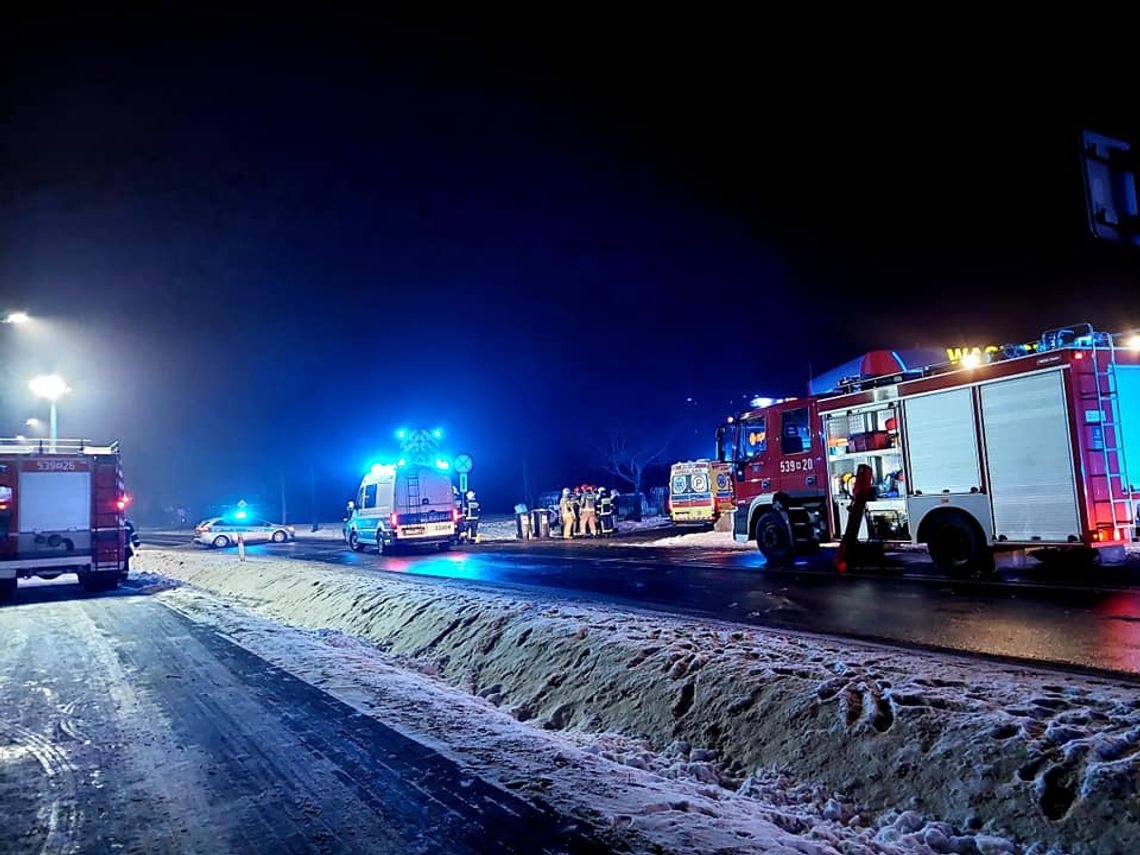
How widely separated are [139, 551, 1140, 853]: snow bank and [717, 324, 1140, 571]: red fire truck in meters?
6.14

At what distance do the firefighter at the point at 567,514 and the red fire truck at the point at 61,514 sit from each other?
Result: 17.8 m

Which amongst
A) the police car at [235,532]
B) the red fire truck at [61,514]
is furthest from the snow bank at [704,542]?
the police car at [235,532]

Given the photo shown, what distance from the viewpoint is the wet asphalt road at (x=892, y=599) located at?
7.52 metres

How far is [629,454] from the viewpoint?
50.1m

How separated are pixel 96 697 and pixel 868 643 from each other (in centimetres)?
765

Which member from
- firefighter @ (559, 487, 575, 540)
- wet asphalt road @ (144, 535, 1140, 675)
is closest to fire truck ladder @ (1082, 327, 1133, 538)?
wet asphalt road @ (144, 535, 1140, 675)

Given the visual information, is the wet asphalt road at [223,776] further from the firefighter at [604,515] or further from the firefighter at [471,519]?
the firefighter at [604,515]

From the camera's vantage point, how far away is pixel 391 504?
80.4ft

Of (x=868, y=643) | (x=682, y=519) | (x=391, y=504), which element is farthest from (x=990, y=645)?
(x=682, y=519)

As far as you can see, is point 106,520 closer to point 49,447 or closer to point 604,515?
point 49,447

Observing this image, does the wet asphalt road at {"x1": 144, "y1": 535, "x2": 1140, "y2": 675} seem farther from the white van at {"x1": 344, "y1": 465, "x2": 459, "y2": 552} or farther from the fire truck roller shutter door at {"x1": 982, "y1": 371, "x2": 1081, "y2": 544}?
the white van at {"x1": 344, "y1": 465, "x2": 459, "y2": 552}

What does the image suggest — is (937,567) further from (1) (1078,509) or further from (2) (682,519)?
(2) (682,519)

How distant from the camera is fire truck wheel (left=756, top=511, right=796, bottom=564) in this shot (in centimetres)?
1568

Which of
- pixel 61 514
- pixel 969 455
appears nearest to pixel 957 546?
pixel 969 455
